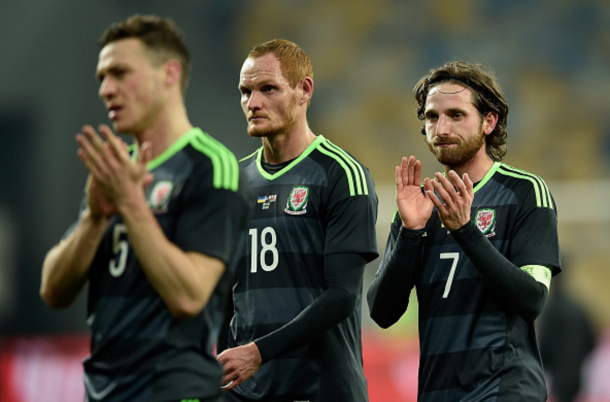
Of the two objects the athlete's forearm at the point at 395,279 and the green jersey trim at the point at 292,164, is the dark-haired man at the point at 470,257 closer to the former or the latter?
the athlete's forearm at the point at 395,279

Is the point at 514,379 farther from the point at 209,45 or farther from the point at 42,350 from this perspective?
the point at 209,45

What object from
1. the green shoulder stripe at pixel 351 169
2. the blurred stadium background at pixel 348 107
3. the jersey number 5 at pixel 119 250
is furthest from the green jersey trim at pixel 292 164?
the blurred stadium background at pixel 348 107

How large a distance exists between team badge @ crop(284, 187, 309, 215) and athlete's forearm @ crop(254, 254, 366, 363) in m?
0.30

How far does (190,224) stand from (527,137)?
628 inches

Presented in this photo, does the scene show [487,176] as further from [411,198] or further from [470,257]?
[470,257]

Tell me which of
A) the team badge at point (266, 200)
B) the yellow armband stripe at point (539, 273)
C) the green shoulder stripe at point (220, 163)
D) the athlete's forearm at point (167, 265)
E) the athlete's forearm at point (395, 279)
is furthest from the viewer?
the team badge at point (266, 200)

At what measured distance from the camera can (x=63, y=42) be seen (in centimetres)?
1222

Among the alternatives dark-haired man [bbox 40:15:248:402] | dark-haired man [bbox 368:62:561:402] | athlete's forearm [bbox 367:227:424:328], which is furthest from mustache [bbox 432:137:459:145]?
dark-haired man [bbox 40:15:248:402]

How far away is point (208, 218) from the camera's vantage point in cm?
300

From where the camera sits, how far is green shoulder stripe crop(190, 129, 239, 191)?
10.1 ft

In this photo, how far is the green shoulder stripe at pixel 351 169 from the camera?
438cm

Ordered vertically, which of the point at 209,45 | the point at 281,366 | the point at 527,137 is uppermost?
the point at 209,45

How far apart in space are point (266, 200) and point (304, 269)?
0.42 metres

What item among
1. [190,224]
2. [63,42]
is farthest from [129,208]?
[63,42]
